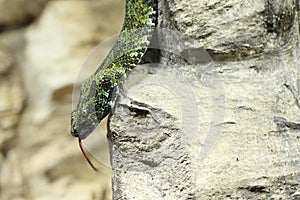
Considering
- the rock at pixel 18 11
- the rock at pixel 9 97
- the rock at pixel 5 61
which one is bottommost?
the rock at pixel 9 97

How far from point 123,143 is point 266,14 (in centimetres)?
59

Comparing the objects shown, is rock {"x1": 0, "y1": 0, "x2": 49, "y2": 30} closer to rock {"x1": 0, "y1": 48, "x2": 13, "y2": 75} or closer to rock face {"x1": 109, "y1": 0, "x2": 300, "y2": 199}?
rock {"x1": 0, "y1": 48, "x2": 13, "y2": 75}

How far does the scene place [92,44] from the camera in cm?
382

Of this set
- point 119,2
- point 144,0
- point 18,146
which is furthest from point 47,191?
point 144,0

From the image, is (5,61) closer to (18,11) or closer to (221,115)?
(18,11)

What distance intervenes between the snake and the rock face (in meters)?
0.13

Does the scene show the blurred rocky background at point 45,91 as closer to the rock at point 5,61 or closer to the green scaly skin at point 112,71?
the rock at point 5,61

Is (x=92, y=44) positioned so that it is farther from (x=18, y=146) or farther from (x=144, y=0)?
(x=144, y=0)

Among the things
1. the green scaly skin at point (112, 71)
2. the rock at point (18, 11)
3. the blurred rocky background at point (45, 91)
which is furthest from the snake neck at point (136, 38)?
the rock at point (18, 11)

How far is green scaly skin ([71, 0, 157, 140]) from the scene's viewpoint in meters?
2.01

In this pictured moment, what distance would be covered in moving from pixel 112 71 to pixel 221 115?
18.7 inches

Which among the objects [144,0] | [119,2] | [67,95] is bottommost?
[67,95]

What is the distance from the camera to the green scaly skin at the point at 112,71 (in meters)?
2.01

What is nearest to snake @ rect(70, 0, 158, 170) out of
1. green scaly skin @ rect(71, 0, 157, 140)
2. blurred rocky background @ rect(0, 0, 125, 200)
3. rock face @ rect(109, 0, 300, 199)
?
green scaly skin @ rect(71, 0, 157, 140)
